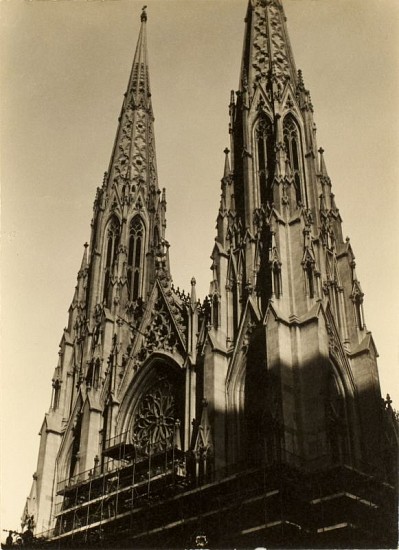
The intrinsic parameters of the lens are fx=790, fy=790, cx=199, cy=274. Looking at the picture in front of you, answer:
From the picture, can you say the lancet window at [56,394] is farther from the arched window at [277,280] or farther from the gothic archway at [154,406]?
the arched window at [277,280]

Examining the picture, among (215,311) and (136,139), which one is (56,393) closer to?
(215,311)

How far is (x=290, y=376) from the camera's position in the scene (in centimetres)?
2714

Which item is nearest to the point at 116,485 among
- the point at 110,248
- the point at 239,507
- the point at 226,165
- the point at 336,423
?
the point at 239,507

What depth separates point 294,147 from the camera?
3716 centimetres

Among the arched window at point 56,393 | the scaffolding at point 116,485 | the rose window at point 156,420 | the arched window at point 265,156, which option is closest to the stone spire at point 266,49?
the arched window at point 265,156

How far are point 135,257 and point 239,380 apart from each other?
44.9 ft

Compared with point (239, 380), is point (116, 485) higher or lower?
lower

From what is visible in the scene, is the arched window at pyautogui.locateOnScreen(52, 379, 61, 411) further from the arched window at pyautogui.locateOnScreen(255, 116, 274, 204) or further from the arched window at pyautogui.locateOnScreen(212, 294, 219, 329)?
the arched window at pyautogui.locateOnScreen(255, 116, 274, 204)

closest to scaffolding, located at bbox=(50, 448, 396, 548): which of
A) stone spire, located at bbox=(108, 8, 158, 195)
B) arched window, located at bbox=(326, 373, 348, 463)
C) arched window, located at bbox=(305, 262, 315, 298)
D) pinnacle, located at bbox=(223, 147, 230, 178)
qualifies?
arched window, located at bbox=(326, 373, 348, 463)

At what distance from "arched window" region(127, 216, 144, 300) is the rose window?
7.36m

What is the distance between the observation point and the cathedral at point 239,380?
80.6 ft

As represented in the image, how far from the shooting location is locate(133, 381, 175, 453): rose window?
104 ft

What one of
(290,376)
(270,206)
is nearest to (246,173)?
(270,206)

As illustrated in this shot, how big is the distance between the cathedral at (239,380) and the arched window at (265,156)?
8 centimetres
